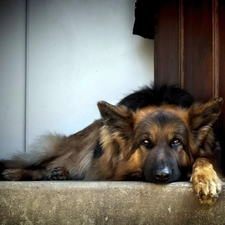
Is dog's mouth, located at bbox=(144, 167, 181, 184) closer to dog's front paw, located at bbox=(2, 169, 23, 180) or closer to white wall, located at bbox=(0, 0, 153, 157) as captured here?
dog's front paw, located at bbox=(2, 169, 23, 180)

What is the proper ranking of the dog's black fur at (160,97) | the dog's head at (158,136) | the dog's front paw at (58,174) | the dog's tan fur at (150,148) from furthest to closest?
the dog's front paw at (58,174), the dog's black fur at (160,97), the dog's head at (158,136), the dog's tan fur at (150,148)

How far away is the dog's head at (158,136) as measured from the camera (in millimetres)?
4197

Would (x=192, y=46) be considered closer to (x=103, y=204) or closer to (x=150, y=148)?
(x=150, y=148)

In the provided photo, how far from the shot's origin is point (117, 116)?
4.52m

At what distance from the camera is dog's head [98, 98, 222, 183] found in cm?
420

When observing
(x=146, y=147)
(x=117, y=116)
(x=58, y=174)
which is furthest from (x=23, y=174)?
(x=146, y=147)

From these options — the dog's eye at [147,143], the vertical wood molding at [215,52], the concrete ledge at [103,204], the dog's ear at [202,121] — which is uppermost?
the vertical wood molding at [215,52]

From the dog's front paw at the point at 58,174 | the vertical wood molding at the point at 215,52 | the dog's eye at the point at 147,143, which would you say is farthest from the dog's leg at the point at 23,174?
the vertical wood molding at the point at 215,52

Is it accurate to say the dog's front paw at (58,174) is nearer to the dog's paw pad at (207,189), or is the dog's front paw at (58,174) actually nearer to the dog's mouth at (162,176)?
the dog's mouth at (162,176)

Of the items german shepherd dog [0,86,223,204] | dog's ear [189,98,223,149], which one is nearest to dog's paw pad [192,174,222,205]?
german shepherd dog [0,86,223,204]

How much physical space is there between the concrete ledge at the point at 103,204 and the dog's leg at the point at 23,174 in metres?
1.05

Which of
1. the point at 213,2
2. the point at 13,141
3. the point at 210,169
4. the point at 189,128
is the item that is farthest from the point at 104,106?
the point at 13,141

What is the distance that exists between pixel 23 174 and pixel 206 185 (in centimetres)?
194

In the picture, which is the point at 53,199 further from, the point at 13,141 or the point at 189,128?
the point at 13,141
